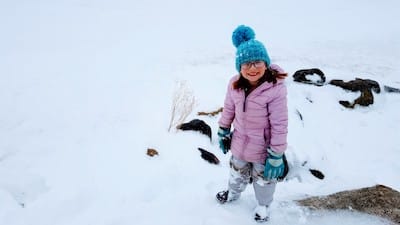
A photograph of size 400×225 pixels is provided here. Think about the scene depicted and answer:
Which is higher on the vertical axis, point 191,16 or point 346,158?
point 191,16

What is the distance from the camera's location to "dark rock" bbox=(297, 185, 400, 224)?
2.72 metres

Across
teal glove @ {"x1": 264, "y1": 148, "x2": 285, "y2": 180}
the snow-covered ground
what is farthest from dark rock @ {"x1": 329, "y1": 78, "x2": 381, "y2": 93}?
teal glove @ {"x1": 264, "y1": 148, "x2": 285, "y2": 180}

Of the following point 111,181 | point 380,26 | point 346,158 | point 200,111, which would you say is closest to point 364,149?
point 346,158

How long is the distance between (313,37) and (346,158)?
783 cm

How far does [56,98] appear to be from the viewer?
5.37 metres

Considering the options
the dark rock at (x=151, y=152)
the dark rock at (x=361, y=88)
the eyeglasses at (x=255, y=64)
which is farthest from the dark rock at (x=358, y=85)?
the eyeglasses at (x=255, y=64)

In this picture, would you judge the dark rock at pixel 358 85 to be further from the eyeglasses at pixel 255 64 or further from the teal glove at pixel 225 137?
the eyeglasses at pixel 255 64

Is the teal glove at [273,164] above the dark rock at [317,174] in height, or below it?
above

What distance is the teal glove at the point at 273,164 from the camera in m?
2.41

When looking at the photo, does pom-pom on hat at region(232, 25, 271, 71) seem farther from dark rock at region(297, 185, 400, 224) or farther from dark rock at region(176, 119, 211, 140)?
dark rock at region(176, 119, 211, 140)

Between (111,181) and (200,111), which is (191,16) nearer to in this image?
(200,111)

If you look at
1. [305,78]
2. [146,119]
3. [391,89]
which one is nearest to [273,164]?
[146,119]

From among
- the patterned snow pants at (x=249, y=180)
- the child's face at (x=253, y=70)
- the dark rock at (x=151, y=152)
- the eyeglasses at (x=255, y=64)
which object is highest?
the eyeglasses at (x=255, y=64)

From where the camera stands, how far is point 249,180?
2852 mm
